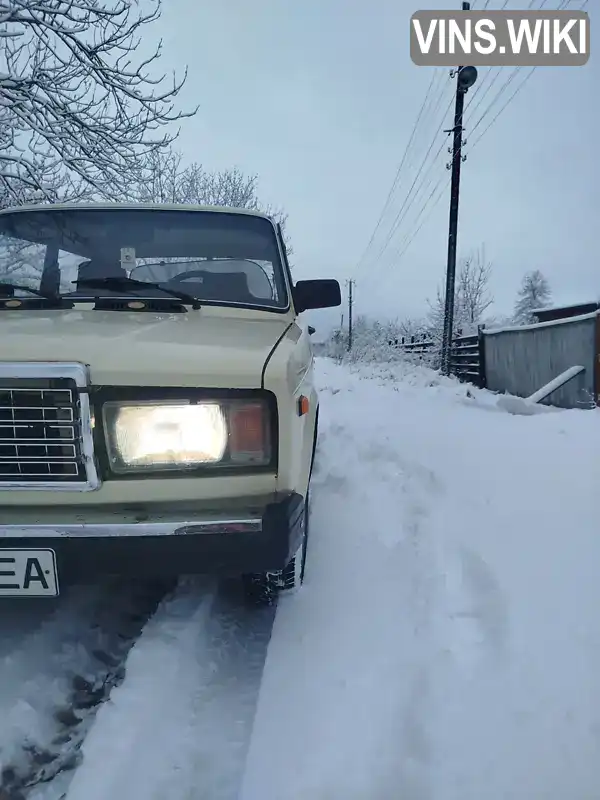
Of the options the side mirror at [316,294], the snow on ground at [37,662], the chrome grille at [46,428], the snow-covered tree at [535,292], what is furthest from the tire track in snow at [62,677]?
the snow-covered tree at [535,292]

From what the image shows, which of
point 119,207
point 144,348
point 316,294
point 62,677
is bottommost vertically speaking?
point 62,677

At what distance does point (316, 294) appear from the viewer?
9.91ft

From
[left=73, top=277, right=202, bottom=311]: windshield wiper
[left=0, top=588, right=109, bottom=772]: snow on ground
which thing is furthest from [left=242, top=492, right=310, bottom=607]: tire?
[left=73, top=277, right=202, bottom=311]: windshield wiper

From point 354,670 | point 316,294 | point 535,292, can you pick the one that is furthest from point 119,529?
point 535,292

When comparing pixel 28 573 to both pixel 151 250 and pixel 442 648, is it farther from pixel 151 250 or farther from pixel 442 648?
pixel 151 250

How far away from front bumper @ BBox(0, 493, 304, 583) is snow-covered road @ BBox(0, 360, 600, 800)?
44 cm

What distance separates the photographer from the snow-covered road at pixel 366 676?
139 centimetres

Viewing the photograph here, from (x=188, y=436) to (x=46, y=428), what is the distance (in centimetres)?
43

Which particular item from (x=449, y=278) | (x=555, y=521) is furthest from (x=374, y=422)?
(x=449, y=278)

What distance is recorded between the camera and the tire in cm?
210

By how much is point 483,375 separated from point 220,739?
11.7 metres

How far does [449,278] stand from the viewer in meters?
14.7

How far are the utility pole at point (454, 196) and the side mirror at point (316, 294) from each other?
11.7 m

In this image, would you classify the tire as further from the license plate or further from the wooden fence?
the wooden fence
